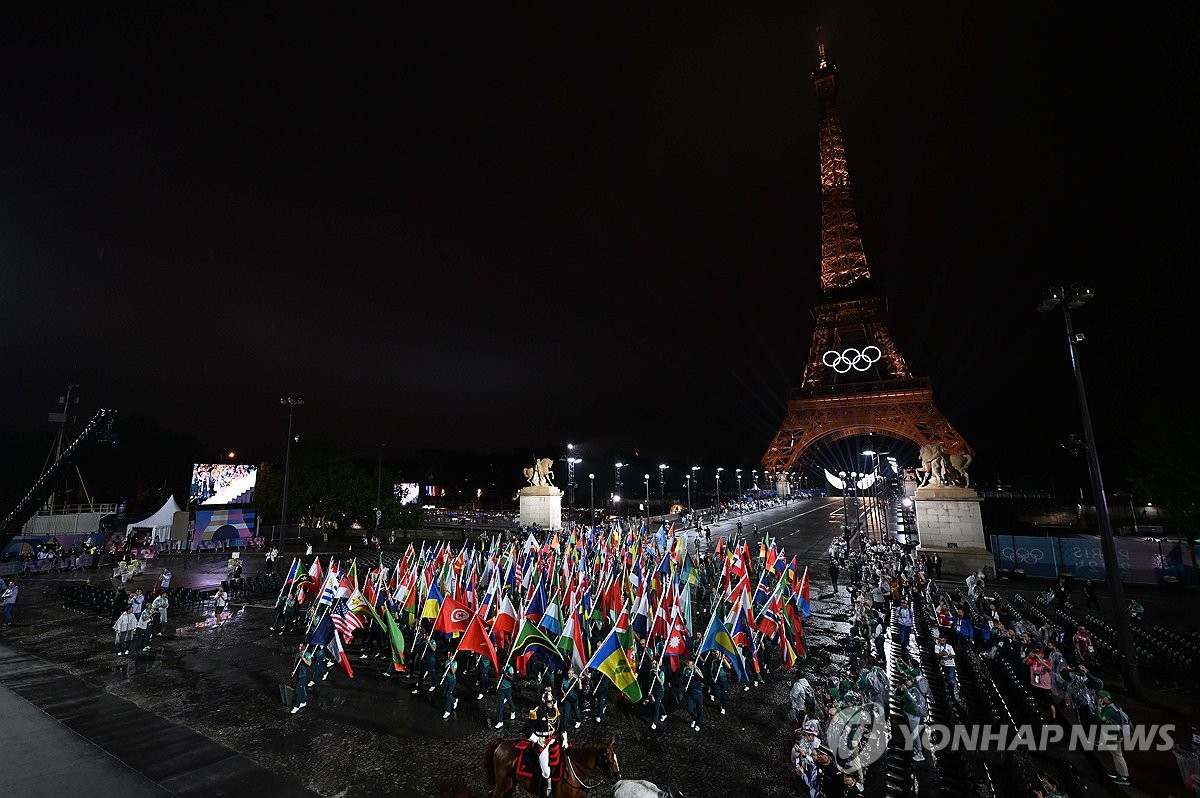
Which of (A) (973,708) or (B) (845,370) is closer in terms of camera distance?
(A) (973,708)

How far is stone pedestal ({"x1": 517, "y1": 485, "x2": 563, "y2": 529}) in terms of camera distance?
36.7m

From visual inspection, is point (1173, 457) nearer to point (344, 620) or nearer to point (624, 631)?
point (624, 631)

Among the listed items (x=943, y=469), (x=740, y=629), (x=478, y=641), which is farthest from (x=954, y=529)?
(x=478, y=641)

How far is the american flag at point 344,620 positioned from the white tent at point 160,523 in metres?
38.3

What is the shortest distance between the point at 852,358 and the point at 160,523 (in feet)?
245

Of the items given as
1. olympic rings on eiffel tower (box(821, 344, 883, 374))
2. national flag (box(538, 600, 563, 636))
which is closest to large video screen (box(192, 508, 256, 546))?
national flag (box(538, 600, 563, 636))

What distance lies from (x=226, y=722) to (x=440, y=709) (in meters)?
4.17

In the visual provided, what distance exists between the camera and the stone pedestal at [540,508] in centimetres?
3672

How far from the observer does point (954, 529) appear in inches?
1102

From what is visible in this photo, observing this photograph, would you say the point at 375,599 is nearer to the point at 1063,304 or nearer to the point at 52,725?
the point at 52,725

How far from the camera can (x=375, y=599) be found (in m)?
14.7

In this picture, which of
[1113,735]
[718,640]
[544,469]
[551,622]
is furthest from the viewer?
[544,469]

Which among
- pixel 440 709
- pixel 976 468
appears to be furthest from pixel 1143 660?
pixel 976 468

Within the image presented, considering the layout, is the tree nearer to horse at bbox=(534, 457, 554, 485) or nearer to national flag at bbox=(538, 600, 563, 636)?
national flag at bbox=(538, 600, 563, 636)
